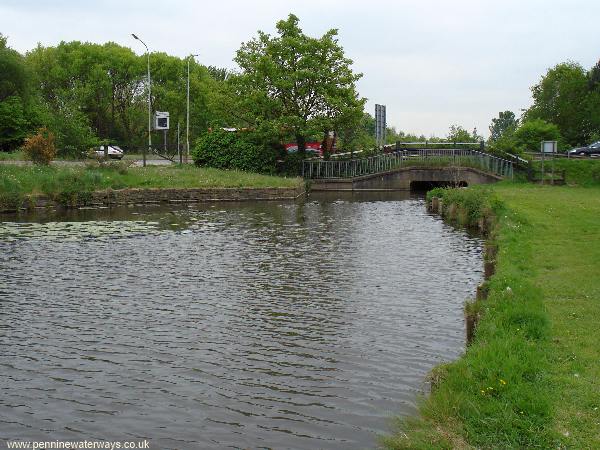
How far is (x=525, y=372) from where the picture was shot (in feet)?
24.9

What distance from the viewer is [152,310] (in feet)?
42.1

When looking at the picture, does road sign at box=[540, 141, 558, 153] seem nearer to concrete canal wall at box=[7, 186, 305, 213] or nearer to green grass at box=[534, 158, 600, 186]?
green grass at box=[534, 158, 600, 186]

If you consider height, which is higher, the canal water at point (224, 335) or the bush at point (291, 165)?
the bush at point (291, 165)

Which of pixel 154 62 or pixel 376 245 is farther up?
pixel 154 62

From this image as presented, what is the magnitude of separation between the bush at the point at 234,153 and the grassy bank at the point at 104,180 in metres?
3.06

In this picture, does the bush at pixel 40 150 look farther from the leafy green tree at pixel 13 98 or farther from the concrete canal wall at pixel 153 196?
the leafy green tree at pixel 13 98

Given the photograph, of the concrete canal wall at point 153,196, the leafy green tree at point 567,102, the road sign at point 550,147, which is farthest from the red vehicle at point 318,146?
the leafy green tree at point 567,102

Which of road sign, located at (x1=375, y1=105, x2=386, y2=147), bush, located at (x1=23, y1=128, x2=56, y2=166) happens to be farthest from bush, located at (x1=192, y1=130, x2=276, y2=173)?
bush, located at (x1=23, y1=128, x2=56, y2=166)

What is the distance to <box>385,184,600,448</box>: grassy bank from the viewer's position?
6.37 m

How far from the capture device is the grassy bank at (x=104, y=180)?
106 ft

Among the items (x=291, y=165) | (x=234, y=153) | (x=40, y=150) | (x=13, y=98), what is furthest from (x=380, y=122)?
(x=13, y=98)

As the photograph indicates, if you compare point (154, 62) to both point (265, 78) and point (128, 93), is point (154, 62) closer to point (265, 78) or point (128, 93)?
point (128, 93)

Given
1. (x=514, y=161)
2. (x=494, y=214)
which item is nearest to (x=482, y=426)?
(x=494, y=214)

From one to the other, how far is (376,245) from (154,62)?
6839 centimetres
